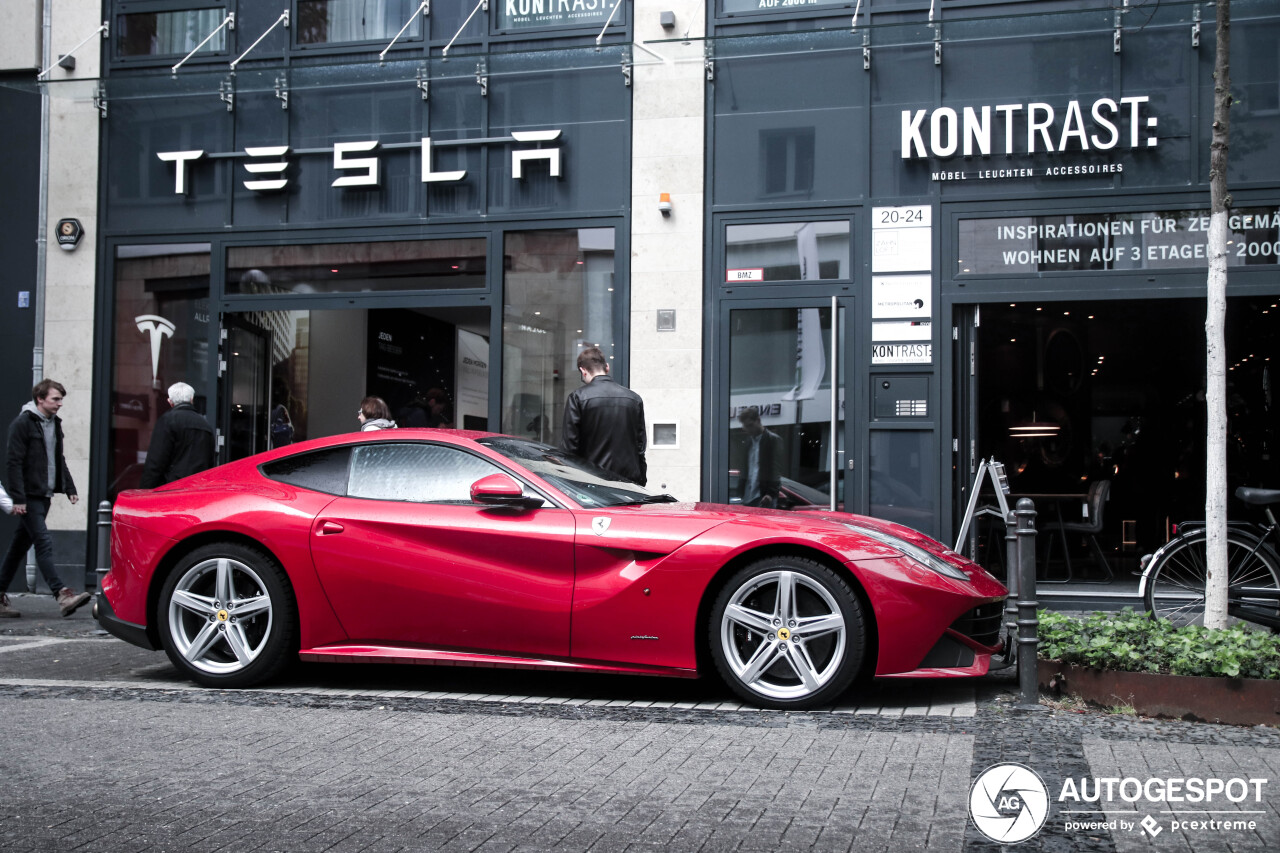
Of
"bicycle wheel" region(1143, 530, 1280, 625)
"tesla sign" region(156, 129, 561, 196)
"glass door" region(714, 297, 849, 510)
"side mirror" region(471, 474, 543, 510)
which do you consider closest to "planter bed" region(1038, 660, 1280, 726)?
"bicycle wheel" region(1143, 530, 1280, 625)

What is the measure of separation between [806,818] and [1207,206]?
7.92m

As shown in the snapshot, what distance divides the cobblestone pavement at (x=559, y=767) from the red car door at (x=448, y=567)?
0.34 meters

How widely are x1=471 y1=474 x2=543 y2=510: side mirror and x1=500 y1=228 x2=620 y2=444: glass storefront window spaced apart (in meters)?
5.13

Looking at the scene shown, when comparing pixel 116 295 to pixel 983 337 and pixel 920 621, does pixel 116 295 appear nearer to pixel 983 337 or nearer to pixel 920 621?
pixel 983 337

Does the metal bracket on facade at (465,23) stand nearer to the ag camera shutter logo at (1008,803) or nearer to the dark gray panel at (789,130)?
the dark gray panel at (789,130)

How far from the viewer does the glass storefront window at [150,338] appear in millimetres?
11906

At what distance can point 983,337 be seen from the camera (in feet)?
34.2

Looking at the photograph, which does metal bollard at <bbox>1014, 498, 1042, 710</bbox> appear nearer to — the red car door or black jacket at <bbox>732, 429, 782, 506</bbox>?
the red car door

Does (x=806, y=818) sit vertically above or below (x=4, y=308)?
below

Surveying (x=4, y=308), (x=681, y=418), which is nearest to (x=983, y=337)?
(x=681, y=418)

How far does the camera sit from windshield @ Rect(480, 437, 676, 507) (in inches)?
243

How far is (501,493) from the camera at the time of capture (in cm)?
582

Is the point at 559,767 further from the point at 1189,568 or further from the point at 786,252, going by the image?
the point at 786,252

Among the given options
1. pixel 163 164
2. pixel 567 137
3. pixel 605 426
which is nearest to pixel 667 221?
pixel 567 137
